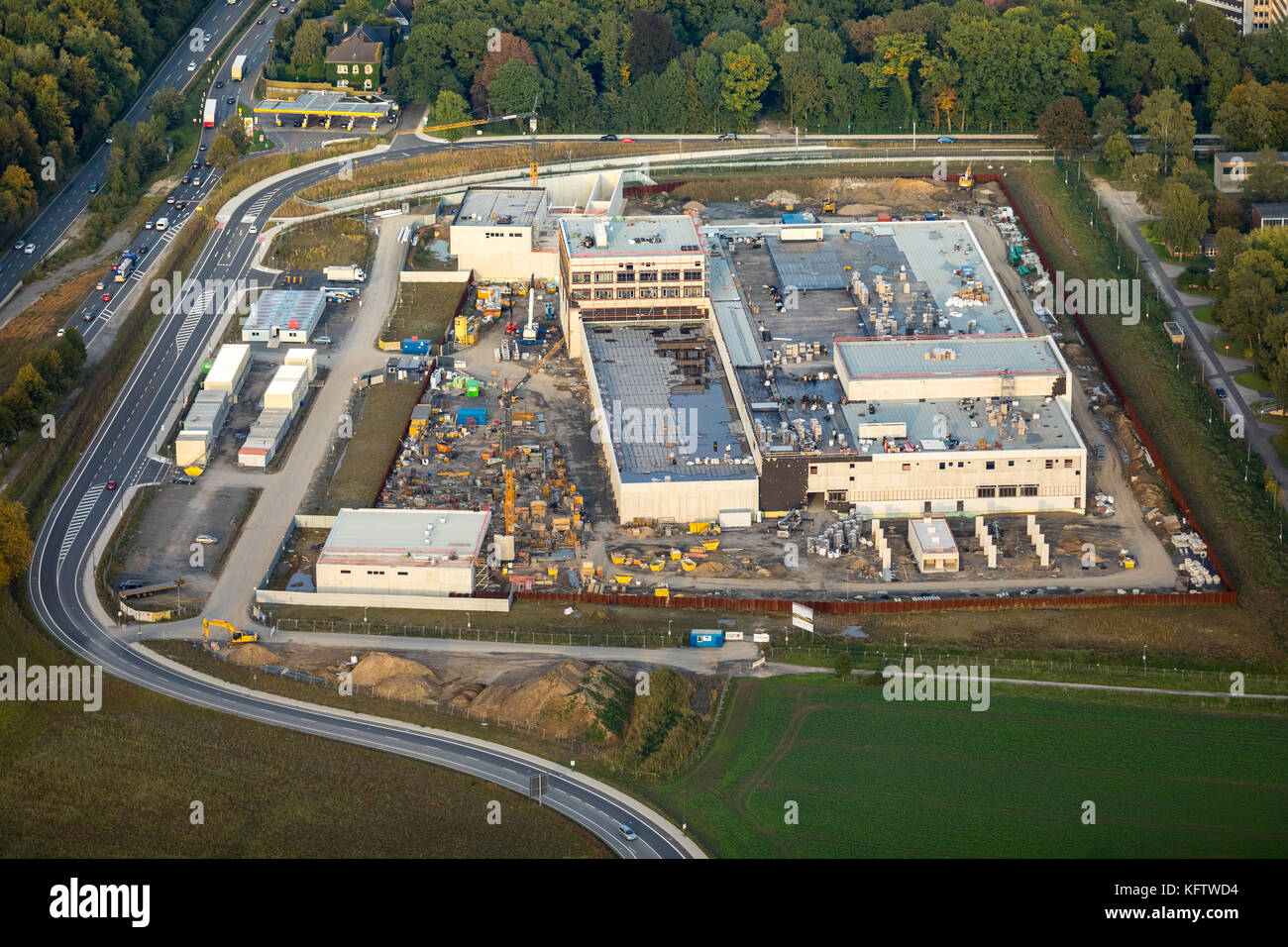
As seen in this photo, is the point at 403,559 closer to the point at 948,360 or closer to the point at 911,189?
the point at 948,360

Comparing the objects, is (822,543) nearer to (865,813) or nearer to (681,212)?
(865,813)

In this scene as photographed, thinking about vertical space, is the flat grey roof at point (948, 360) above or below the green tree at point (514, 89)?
below

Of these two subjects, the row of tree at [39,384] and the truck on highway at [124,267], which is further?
the truck on highway at [124,267]

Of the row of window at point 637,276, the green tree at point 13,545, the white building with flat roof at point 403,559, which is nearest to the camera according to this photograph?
the green tree at point 13,545

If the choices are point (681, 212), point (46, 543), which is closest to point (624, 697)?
point (46, 543)

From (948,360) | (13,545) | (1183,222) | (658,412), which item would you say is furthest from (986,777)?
(1183,222)

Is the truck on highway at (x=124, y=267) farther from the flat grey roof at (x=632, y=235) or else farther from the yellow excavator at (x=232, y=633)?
the yellow excavator at (x=232, y=633)

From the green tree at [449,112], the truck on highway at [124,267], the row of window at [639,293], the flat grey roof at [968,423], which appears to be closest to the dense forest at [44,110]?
the truck on highway at [124,267]
